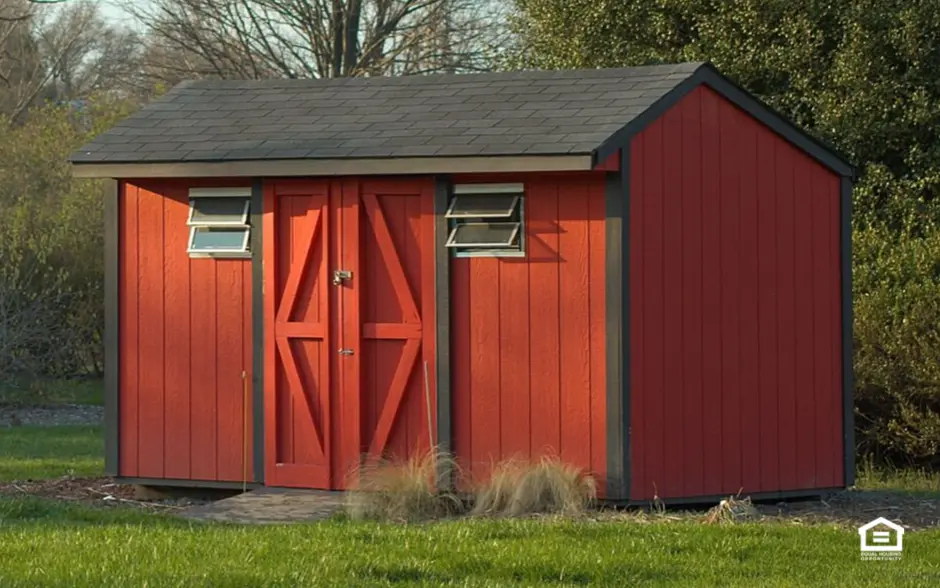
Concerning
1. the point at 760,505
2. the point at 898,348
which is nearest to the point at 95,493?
the point at 760,505

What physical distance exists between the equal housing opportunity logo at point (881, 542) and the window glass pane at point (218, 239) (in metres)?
4.98

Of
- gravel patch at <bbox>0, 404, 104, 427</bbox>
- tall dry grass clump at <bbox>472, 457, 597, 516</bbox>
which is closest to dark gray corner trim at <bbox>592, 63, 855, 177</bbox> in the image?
tall dry grass clump at <bbox>472, 457, 597, 516</bbox>

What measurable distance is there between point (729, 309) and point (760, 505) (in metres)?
1.48

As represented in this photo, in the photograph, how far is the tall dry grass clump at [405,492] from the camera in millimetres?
10594

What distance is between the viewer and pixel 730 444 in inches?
458

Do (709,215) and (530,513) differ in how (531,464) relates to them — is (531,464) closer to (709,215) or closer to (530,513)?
(530,513)

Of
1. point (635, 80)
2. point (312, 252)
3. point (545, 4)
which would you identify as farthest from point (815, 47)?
point (312, 252)

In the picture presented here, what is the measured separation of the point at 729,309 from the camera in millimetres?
11625

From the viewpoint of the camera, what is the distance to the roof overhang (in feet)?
35.1

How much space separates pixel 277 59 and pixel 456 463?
21960 millimetres

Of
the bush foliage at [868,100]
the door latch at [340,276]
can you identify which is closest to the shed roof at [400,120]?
the door latch at [340,276]

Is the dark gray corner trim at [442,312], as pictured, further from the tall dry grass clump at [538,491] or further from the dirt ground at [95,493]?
the dirt ground at [95,493]

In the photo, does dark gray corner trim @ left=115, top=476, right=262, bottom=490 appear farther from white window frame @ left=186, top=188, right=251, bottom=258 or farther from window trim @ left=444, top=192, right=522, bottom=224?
window trim @ left=444, top=192, right=522, bottom=224

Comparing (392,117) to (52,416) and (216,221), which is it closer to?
(216,221)
